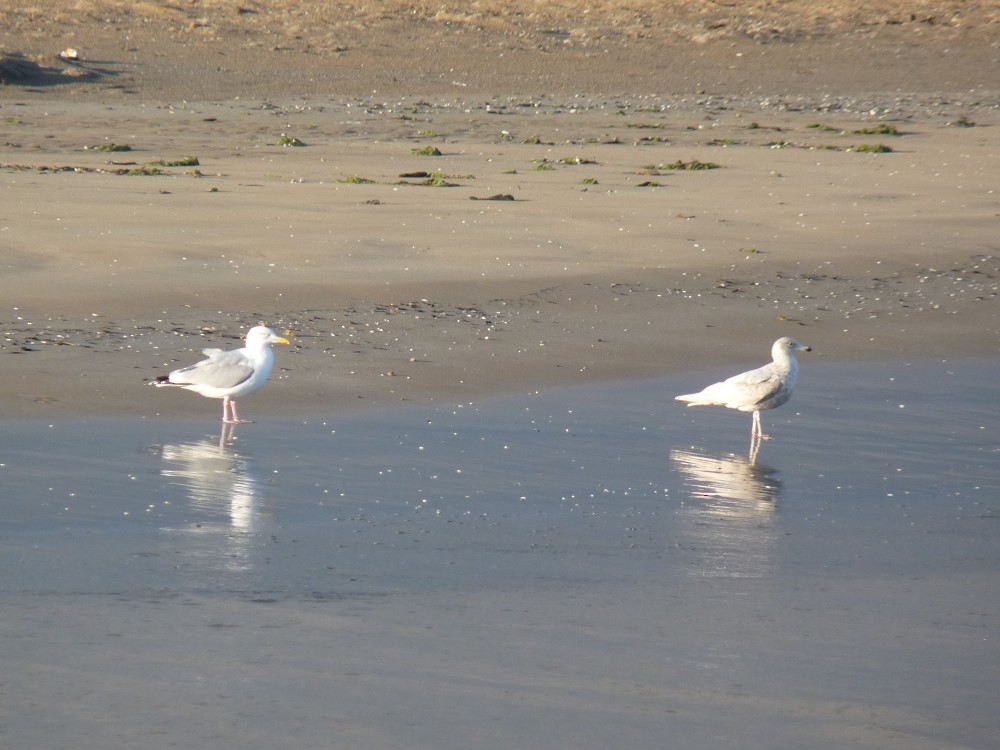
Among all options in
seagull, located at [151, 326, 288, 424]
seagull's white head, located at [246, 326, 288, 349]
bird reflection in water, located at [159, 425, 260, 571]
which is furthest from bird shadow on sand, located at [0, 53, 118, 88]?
bird reflection in water, located at [159, 425, 260, 571]

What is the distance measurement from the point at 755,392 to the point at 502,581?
322cm

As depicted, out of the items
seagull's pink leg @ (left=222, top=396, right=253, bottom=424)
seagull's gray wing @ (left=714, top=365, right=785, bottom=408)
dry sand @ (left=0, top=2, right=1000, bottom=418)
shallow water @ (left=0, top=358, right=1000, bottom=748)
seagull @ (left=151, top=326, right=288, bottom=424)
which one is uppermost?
dry sand @ (left=0, top=2, right=1000, bottom=418)

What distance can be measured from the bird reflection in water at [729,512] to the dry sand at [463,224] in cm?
186

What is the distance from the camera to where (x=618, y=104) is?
28000 millimetres

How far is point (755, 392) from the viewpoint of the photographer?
8734mm

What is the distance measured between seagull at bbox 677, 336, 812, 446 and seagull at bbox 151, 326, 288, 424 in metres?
2.52

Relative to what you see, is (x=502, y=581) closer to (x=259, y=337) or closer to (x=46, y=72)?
(x=259, y=337)

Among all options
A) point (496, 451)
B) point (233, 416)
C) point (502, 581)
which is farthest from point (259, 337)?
point (502, 581)

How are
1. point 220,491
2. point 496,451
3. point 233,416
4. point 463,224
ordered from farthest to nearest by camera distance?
point 463,224 < point 233,416 < point 496,451 < point 220,491

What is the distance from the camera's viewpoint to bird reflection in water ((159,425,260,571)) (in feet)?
20.3

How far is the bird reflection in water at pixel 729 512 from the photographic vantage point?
20.7ft

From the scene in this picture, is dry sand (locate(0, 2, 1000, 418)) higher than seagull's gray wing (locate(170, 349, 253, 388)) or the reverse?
higher

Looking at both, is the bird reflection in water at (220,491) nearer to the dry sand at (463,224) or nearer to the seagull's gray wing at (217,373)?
the seagull's gray wing at (217,373)

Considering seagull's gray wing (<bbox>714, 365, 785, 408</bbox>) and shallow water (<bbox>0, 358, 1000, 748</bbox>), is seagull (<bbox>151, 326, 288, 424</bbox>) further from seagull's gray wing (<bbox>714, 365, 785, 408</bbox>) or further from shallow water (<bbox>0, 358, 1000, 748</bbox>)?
seagull's gray wing (<bbox>714, 365, 785, 408</bbox>)
